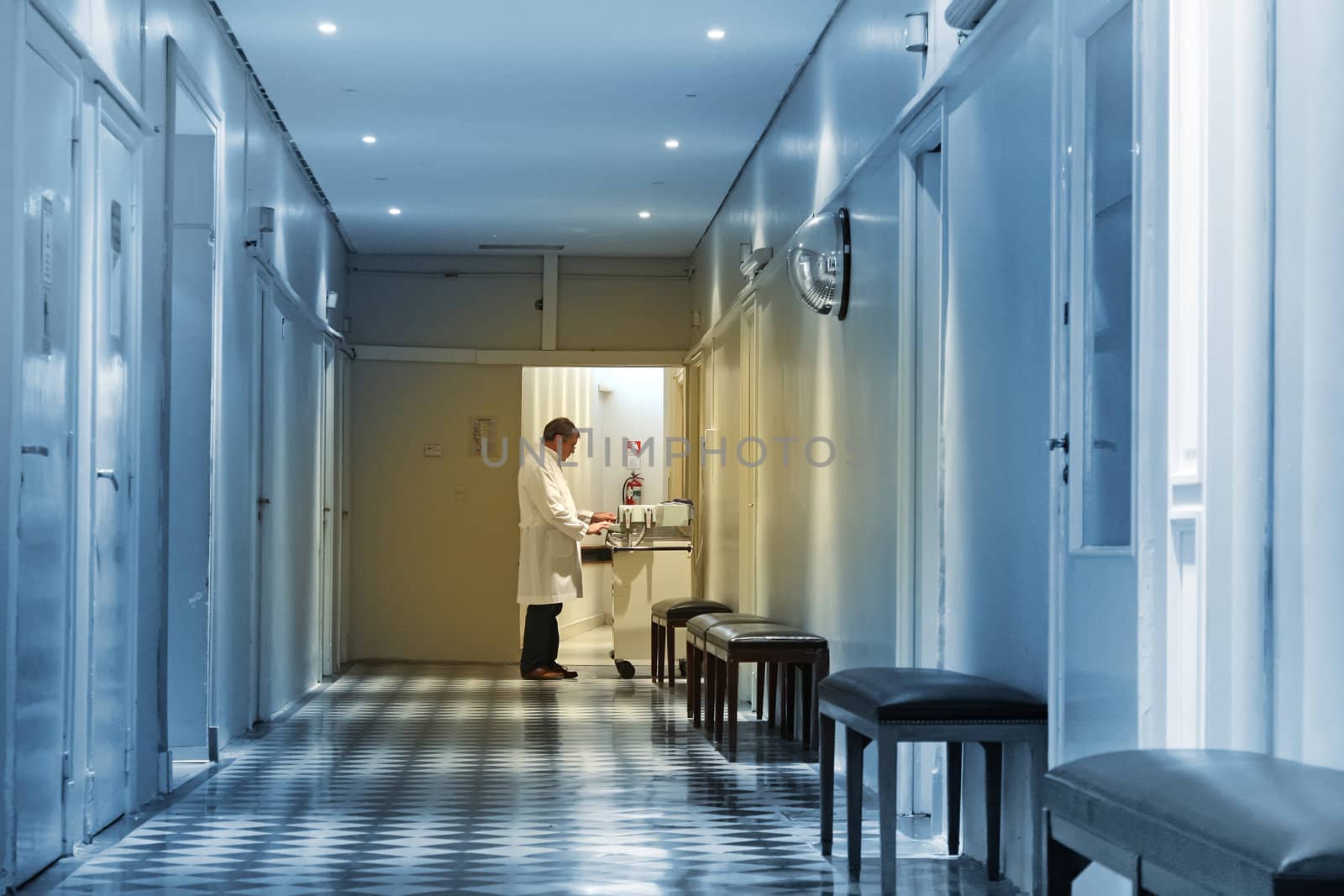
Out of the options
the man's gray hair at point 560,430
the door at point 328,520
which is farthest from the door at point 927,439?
the door at point 328,520

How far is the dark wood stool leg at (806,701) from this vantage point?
6.35m

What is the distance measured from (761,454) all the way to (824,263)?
211 centimetres

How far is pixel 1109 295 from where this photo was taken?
3002 mm

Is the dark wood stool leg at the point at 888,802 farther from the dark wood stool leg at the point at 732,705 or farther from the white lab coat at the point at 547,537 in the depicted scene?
the white lab coat at the point at 547,537

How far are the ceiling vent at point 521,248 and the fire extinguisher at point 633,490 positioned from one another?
3799mm

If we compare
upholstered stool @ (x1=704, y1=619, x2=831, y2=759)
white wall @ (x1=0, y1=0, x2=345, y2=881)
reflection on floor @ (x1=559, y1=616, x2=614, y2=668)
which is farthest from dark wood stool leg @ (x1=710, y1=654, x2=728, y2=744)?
reflection on floor @ (x1=559, y1=616, x2=614, y2=668)

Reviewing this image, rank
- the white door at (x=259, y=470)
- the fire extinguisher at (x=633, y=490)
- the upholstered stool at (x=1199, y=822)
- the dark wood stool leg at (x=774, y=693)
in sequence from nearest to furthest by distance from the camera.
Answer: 1. the upholstered stool at (x=1199, y=822)
2. the white door at (x=259, y=470)
3. the dark wood stool leg at (x=774, y=693)
4. the fire extinguisher at (x=633, y=490)

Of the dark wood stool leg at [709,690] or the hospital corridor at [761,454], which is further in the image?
the dark wood stool leg at [709,690]

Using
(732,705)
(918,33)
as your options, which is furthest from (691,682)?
(918,33)

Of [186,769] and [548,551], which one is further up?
[548,551]

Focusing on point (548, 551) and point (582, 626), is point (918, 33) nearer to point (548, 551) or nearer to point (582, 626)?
point (548, 551)

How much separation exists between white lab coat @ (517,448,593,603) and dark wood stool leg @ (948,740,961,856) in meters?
5.83

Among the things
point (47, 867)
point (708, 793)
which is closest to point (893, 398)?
point (708, 793)

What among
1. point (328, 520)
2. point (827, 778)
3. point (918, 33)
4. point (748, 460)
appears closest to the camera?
point (827, 778)
